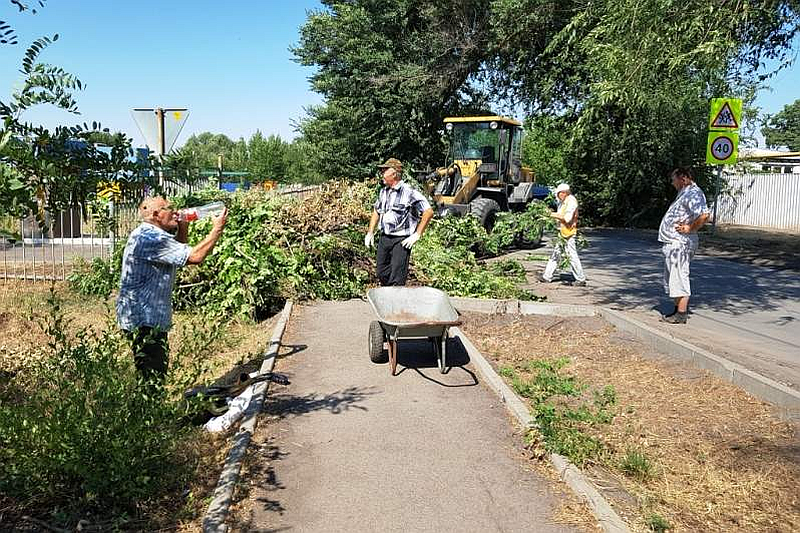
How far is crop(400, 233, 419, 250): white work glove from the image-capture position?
7.94 meters

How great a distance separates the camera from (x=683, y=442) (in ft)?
16.9

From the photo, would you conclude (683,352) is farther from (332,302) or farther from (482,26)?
(482,26)

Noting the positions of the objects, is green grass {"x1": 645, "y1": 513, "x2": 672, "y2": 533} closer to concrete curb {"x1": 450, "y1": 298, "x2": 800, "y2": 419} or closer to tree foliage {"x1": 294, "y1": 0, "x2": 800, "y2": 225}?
concrete curb {"x1": 450, "y1": 298, "x2": 800, "y2": 419}

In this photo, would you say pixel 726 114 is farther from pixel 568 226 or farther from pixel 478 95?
pixel 478 95

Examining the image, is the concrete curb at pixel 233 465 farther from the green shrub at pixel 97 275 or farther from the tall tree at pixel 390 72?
the tall tree at pixel 390 72

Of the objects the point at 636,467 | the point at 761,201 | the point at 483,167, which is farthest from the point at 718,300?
the point at 761,201

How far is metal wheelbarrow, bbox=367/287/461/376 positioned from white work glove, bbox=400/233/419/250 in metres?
0.74

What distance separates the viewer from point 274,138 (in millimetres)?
50812

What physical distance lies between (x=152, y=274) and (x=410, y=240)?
343 cm

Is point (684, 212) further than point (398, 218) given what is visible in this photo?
Yes

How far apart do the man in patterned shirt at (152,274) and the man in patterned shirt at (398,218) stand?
3192mm

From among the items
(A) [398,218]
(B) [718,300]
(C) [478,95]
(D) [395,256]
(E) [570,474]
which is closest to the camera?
(E) [570,474]

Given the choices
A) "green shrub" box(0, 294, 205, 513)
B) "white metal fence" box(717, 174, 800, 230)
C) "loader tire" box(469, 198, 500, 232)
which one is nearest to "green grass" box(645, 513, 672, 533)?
"green shrub" box(0, 294, 205, 513)

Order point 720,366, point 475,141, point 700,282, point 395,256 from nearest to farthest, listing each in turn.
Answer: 1. point 720,366
2. point 395,256
3. point 700,282
4. point 475,141
